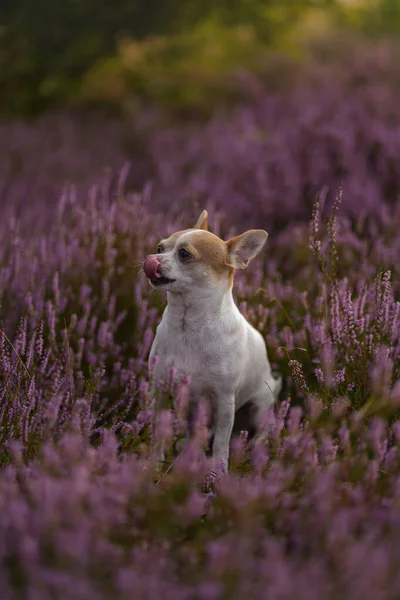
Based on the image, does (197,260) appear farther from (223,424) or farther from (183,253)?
(223,424)

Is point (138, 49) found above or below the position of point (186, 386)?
above

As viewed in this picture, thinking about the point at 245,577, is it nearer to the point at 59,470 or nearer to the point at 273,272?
the point at 59,470

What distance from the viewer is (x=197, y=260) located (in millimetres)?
2191

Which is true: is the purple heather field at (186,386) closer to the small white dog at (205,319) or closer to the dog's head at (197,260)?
the small white dog at (205,319)

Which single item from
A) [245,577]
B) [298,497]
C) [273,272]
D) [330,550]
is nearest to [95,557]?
[245,577]

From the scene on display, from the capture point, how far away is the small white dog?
2.19m

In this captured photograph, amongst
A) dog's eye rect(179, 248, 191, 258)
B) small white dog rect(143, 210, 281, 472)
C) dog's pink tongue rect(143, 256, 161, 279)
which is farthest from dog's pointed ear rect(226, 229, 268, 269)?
dog's pink tongue rect(143, 256, 161, 279)

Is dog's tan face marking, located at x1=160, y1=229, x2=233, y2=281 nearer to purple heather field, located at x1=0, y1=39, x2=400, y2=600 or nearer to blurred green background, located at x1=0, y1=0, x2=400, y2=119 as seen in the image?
purple heather field, located at x1=0, y1=39, x2=400, y2=600

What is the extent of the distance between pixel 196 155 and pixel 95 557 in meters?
4.95

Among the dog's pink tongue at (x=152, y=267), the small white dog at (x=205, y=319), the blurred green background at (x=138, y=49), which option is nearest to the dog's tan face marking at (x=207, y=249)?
Result: the small white dog at (x=205, y=319)

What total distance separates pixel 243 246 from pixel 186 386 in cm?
67

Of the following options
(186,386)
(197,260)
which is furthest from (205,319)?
(186,386)

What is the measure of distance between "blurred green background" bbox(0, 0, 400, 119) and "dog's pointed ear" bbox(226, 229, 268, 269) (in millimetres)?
4856

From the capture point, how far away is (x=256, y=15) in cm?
662
